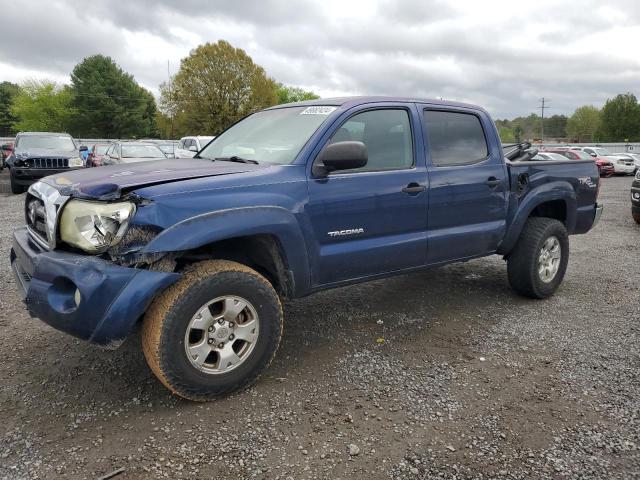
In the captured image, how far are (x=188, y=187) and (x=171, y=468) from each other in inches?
56.7

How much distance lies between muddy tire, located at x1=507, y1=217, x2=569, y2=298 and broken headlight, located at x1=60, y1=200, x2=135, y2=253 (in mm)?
3585

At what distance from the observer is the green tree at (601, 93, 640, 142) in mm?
73188

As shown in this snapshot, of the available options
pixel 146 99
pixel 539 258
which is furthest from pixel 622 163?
pixel 146 99

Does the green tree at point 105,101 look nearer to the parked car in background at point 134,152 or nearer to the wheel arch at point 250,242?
the parked car in background at point 134,152

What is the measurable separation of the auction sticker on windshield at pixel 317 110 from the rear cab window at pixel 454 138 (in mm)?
857

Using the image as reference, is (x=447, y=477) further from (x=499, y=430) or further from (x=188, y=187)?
(x=188, y=187)

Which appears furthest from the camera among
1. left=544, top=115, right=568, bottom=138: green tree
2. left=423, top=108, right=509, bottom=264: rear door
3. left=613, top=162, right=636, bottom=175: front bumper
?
left=544, top=115, right=568, bottom=138: green tree

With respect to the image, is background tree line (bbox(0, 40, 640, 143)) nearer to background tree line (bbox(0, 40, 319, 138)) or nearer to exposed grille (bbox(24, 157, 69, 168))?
background tree line (bbox(0, 40, 319, 138))

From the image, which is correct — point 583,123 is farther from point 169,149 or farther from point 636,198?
point 636,198

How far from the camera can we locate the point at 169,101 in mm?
48156

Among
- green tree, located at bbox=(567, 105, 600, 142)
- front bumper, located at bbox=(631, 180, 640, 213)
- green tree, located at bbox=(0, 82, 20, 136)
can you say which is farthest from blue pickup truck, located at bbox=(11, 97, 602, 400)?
green tree, located at bbox=(567, 105, 600, 142)

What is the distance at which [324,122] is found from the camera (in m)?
3.47

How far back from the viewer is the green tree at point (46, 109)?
59031 millimetres

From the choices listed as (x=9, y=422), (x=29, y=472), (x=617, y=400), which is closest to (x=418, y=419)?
(x=617, y=400)
